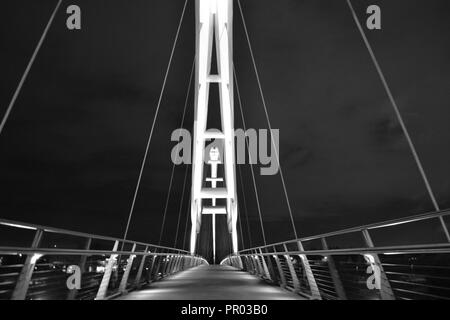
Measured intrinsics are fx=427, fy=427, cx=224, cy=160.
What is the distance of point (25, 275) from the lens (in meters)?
4.04

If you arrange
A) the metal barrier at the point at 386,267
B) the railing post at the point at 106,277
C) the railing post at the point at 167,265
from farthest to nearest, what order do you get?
the railing post at the point at 167,265, the railing post at the point at 106,277, the metal barrier at the point at 386,267

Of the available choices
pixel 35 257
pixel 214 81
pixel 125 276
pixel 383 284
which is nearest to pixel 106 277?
pixel 125 276

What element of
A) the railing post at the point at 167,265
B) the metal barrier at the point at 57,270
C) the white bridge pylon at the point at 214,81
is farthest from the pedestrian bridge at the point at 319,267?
the white bridge pylon at the point at 214,81

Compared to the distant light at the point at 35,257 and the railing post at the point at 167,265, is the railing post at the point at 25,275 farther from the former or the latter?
the railing post at the point at 167,265


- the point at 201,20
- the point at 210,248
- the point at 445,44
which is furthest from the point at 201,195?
the point at 210,248

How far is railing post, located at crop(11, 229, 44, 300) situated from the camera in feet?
13.0

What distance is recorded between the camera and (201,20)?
1549cm

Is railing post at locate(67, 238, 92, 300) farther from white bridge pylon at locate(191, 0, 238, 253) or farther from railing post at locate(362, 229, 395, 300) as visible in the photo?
white bridge pylon at locate(191, 0, 238, 253)

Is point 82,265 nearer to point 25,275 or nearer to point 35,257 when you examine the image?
point 35,257

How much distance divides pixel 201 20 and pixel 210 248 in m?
48.0

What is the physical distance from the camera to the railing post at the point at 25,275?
3.96m

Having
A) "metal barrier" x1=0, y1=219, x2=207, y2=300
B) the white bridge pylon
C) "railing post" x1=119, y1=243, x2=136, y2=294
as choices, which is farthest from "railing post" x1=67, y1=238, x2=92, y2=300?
the white bridge pylon

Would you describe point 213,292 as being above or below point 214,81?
below

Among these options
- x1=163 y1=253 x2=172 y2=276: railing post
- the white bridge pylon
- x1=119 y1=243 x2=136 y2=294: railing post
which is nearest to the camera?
x1=119 y1=243 x2=136 y2=294: railing post
